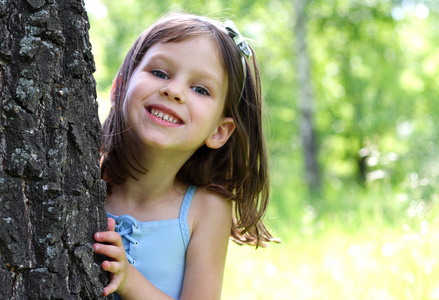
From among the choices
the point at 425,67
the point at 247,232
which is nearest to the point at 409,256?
the point at 247,232

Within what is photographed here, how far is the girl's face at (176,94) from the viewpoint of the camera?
1780 mm

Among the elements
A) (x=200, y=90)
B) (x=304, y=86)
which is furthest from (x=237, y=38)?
(x=304, y=86)

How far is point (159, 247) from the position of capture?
6.23 feet

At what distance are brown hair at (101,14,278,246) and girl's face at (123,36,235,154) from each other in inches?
2.3

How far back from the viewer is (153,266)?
1.88m

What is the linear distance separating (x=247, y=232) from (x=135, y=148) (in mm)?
694

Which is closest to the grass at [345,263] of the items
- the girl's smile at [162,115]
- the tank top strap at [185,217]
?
the tank top strap at [185,217]

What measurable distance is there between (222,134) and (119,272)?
0.78 m

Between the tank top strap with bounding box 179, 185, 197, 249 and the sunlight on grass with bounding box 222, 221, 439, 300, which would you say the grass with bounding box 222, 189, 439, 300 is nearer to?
the sunlight on grass with bounding box 222, 221, 439, 300

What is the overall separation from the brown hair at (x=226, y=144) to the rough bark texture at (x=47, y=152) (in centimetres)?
53

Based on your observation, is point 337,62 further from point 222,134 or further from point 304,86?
point 222,134

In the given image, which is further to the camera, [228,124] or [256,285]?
[256,285]

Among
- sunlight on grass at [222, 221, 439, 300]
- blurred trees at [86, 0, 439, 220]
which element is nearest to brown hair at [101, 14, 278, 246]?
sunlight on grass at [222, 221, 439, 300]

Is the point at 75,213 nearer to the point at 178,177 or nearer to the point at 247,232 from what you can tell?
the point at 178,177
